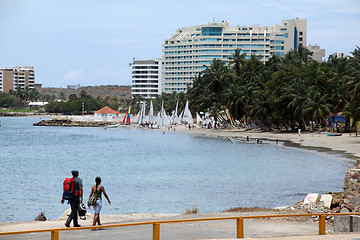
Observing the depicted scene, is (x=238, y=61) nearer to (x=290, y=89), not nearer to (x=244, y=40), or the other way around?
(x=290, y=89)

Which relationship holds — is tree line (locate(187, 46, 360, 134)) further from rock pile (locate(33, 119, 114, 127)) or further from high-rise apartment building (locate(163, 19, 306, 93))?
high-rise apartment building (locate(163, 19, 306, 93))

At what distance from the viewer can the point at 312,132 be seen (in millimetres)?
80625

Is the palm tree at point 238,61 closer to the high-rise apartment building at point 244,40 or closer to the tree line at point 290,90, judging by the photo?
the tree line at point 290,90

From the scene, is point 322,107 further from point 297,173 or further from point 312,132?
point 297,173

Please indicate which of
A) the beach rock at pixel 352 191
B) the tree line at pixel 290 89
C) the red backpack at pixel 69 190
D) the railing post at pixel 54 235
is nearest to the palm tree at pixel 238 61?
the tree line at pixel 290 89

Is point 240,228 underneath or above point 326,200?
above

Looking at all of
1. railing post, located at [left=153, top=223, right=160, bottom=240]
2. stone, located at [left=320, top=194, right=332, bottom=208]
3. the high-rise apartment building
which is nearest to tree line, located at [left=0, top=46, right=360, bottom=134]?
stone, located at [left=320, top=194, right=332, bottom=208]

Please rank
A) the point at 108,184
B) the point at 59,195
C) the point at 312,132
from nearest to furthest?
the point at 59,195 → the point at 108,184 → the point at 312,132

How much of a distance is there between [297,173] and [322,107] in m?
36.0

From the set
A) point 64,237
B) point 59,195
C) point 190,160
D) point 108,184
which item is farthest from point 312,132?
point 64,237

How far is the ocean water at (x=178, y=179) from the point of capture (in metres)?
26.6

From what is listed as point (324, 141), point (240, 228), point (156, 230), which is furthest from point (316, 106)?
point (156, 230)

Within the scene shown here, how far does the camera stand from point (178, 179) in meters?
39.1

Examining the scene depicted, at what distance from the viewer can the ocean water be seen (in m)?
26.6
